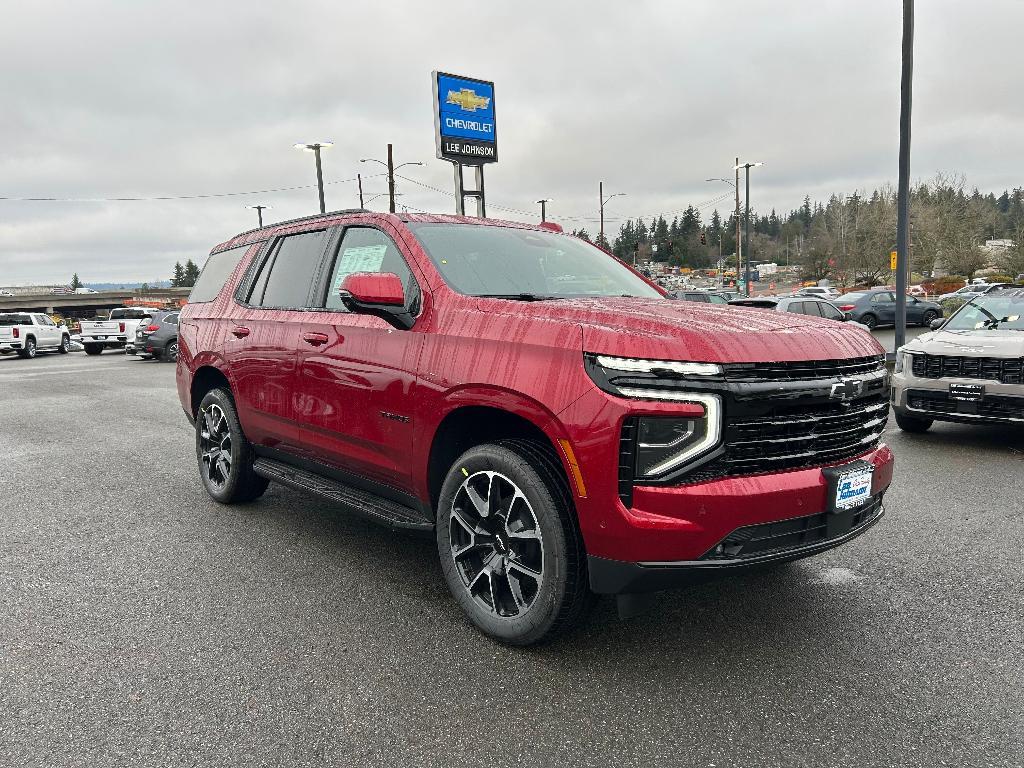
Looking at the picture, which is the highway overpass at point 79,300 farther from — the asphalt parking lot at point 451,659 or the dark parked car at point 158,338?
the asphalt parking lot at point 451,659

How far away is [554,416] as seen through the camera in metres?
2.84

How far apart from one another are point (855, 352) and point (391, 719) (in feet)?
7.63

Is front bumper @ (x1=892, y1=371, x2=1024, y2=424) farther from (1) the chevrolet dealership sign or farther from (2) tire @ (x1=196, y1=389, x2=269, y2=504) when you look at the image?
(1) the chevrolet dealership sign

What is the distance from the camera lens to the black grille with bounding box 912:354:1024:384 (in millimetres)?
6820

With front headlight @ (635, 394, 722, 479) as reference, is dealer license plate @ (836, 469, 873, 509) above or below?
below

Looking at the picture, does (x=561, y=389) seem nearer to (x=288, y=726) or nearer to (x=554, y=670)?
(x=554, y=670)

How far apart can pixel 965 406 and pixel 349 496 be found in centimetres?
604

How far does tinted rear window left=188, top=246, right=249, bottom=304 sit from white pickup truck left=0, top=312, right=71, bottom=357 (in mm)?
26163

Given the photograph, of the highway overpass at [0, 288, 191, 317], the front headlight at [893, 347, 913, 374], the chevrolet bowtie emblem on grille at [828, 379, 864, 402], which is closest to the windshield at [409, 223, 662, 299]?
the chevrolet bowtie emblem on grille at [828, 379, 864, 402]

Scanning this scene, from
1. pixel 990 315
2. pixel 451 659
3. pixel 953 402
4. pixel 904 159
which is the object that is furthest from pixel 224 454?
pixel 904 159

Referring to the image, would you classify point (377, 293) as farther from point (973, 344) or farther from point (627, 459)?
point (973, 344)

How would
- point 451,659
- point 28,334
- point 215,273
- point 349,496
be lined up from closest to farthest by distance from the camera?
point 451,659 < point 349,496 < point 215,273 < point 28,334

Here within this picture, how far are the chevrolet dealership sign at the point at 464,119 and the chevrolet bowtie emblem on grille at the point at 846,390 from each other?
21.3 meters

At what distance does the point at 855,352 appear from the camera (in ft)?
10.3
